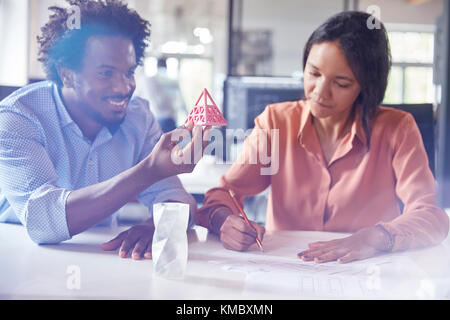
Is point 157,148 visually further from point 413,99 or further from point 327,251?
point 413,99

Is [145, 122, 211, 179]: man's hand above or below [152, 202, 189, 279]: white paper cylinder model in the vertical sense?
above

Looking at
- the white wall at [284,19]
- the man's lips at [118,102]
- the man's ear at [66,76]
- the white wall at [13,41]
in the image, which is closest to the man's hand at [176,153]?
the man's lips at [118,102]

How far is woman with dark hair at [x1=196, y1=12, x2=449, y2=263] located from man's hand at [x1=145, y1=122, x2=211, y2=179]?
8.3 inches

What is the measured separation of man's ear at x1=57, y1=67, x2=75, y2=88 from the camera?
2.96 feet

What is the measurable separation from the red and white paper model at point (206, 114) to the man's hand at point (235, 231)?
9.9 inches

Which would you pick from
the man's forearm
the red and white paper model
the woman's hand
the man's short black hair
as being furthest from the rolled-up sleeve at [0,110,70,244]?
the woman's hand

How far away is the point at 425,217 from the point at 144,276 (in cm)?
62

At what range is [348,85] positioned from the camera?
1.06 metres

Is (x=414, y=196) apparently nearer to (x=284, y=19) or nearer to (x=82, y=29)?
(x=82, y=29)

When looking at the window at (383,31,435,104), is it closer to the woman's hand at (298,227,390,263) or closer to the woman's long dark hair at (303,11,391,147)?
the woman's long dark hair at (303,11,391,147)

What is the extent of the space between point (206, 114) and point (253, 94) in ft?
2.72

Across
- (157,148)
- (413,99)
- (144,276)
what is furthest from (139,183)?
(413,99)

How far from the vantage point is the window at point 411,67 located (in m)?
1.04

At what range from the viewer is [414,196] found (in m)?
1.06
